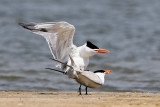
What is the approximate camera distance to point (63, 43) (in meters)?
5.95

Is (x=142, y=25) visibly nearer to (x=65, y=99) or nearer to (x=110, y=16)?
(x=110, y=16)

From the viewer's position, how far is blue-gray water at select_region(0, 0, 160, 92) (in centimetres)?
731

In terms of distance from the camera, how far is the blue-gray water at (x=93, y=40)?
24.0ft

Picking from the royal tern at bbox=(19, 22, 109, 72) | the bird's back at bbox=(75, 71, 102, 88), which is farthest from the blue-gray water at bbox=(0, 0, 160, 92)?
the bird's back at bbox=(75, 71, 102, 88)

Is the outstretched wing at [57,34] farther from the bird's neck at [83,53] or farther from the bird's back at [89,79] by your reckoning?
the bird's back at [89,79]

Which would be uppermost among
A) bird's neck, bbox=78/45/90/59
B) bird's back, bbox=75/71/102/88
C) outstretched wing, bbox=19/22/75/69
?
outstretched wing, bbox=19/22/75/69

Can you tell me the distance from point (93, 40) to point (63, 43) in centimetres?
537

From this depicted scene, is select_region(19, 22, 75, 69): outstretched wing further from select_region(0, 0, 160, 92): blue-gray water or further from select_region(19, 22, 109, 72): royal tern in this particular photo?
select_region(0, 0, 160, 92): blue-gray water

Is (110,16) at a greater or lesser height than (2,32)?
greater

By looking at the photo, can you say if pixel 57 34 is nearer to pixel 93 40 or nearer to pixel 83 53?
pixel 83 53

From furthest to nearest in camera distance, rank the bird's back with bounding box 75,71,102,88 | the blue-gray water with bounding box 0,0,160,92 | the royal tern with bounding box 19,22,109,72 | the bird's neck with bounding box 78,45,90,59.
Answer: the blue-gray water with bounding box 0,0,160,92
the bird's neck with bounding box 78,45,90,59
the royal tern with bounding box 19,22,109,72
the bird's back with bounding box 75,71,102,88

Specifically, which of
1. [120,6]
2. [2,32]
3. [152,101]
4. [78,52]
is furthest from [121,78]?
[120,6]

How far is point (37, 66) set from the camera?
846 centimetres

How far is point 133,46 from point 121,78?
9.70 feet
